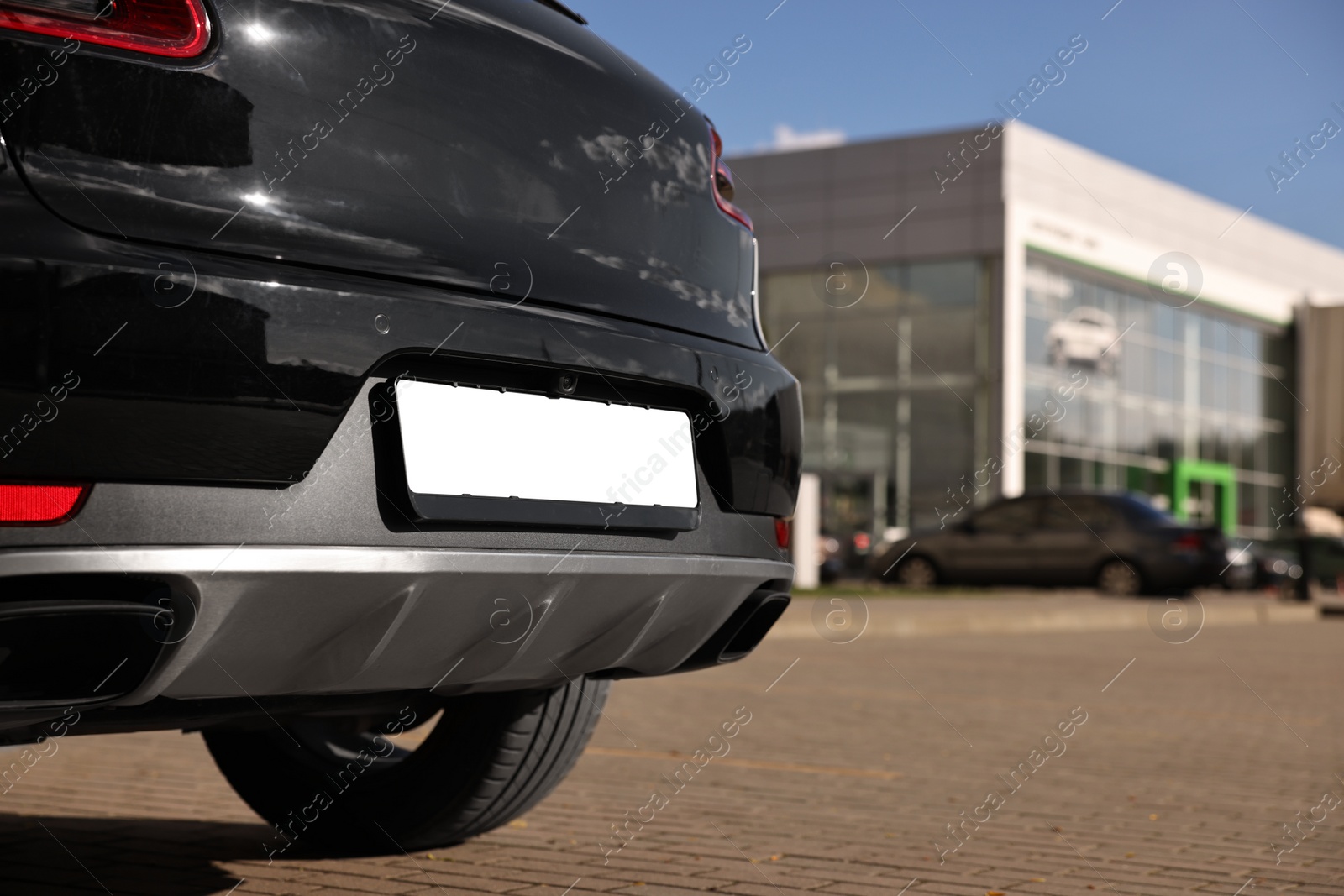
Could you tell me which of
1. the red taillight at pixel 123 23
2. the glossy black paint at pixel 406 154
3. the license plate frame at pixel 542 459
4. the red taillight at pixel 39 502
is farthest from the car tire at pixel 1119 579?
the red taillight at pixel 39 502

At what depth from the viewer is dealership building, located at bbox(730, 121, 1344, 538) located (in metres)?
36.4

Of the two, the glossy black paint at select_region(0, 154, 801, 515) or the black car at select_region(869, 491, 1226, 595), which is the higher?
the black car at select_region(869, 491, 1226, 595)

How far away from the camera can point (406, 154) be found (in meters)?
2.56

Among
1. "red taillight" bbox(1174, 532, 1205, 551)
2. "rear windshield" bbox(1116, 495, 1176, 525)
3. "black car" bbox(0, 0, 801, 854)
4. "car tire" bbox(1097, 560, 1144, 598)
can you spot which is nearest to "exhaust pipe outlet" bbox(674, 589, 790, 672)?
"black car" bbox(0, 0, 801, 854)

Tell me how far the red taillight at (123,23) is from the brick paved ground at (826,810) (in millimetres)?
1823

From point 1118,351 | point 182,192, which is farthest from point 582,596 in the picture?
point 1118,351

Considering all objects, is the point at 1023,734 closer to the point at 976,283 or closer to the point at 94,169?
the point at 94,169

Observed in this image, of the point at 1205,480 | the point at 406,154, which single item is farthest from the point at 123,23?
the point at 1205,480

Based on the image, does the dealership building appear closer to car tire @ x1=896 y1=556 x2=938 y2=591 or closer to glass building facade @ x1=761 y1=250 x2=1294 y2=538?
glass building facade @ x1=761 y1=250 x2=1294 y2=538

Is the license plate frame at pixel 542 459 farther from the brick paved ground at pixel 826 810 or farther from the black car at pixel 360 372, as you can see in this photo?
the brick paved ground at pixel 826 810

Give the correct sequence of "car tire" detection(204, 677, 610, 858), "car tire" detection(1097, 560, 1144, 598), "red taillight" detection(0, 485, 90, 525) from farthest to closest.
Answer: "car tire" detection(1097, 560, 1144, 598)
"car tire" detection(204, 677, 610, 858)
"red taillight" detection(0, 485, 90, 525)

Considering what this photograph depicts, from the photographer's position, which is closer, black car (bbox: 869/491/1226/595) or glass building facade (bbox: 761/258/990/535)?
black car (bbox: 869/491/1226/595)

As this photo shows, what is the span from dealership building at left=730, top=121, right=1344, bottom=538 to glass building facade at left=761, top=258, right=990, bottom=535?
0.04 meters

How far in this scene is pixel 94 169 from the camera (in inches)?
88.2
